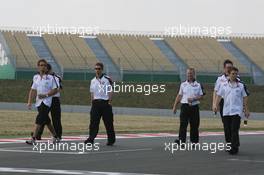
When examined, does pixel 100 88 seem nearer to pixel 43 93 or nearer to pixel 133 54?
pixel 43 93

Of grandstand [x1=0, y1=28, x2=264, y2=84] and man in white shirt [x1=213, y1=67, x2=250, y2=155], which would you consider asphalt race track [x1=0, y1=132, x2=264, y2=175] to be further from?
grandstand [x1=0, y1=28, x2=264, y2=84]

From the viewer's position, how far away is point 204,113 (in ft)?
143

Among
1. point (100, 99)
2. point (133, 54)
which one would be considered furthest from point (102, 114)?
point (133, 54)

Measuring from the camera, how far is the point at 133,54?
63.4 metres

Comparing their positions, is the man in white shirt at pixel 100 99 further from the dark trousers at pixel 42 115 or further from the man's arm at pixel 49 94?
the dark trousers at pixel 42 115

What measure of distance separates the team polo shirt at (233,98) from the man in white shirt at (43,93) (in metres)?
3.96

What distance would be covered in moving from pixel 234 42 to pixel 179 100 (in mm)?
55074

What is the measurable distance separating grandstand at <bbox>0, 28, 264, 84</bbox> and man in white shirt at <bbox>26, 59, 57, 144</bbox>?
1451 inches

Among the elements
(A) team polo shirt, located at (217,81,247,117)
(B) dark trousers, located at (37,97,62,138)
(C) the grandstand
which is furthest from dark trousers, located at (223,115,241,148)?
(C) the grandstand

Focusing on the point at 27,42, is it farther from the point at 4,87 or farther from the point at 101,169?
the point at 101,169

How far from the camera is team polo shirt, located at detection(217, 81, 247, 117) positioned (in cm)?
1534

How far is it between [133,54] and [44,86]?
46.8 metres

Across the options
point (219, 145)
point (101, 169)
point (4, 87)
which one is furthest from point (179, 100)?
point (4, 87)

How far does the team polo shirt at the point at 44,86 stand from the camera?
54.6 feet
